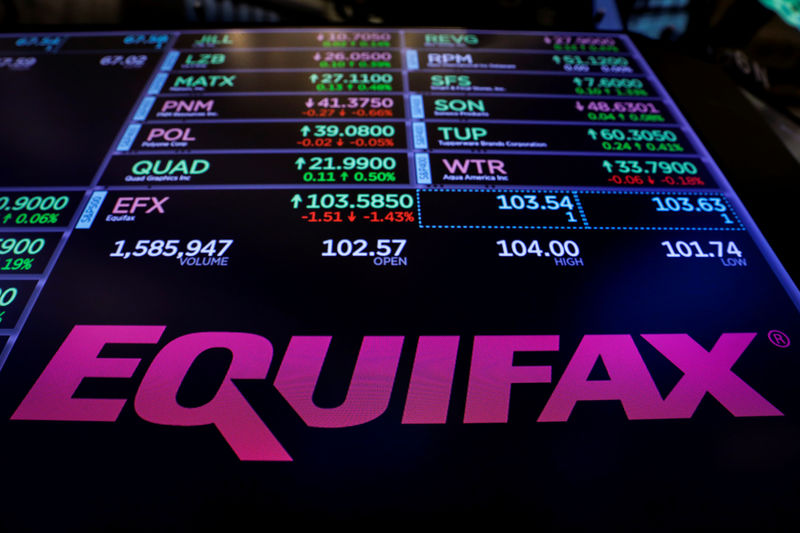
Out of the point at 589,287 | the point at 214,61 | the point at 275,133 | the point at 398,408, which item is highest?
the point at 214,61

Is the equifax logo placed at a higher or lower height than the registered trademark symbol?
lower

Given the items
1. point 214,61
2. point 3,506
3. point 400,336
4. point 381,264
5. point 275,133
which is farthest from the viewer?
point 214,61

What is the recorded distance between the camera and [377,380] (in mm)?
1114

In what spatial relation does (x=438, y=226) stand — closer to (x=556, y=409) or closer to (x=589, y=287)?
(x=589, y=287)

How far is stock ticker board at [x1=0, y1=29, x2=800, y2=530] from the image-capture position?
99cm

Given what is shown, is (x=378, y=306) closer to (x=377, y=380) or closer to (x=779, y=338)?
(x=377, y=380)

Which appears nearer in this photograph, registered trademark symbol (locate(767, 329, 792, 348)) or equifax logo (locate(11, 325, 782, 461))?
equifax logo (locate(11, 325, 782, 461))

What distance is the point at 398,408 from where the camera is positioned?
1.08 meters

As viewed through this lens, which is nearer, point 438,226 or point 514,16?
point 438,226

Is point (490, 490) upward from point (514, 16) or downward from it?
downward

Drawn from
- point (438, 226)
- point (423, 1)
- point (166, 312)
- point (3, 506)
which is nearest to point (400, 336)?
point (438, 226)

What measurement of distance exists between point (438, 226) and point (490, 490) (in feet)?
2.43

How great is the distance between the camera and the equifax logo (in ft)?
3.49

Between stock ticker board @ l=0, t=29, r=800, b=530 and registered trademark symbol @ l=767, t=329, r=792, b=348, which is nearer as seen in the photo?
stock ticker board @ l=0, t=29, r=800, b=530
